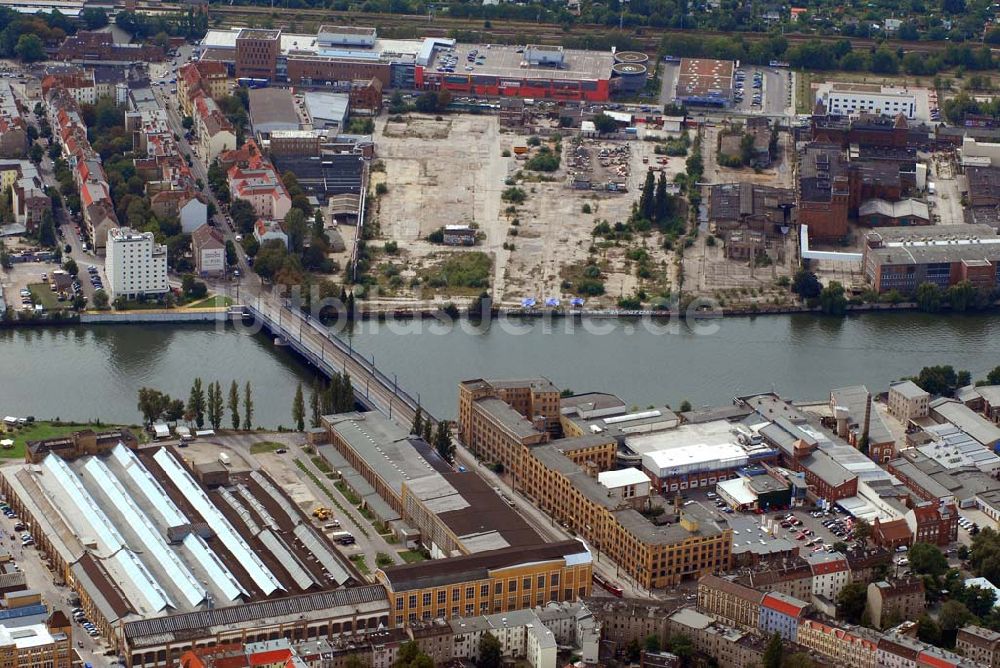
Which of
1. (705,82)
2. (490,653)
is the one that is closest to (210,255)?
(490,653)

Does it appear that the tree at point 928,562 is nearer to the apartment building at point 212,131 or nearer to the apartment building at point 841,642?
the apartment building at point 841,642

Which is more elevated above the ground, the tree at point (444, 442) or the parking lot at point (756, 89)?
the parking lot at point (756, 89)

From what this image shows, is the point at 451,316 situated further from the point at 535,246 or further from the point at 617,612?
the point at 617,612

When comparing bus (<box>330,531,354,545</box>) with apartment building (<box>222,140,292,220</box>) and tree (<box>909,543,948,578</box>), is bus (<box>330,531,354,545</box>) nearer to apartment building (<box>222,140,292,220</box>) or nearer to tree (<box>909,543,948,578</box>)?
tree (<box>909,543,948,578</box>)

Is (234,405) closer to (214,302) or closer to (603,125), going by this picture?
(214,302)

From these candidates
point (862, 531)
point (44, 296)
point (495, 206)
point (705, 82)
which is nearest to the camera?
point (862, 531)

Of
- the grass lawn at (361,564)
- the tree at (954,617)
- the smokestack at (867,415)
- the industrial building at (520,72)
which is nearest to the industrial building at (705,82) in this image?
the industrial building at (520,72)
